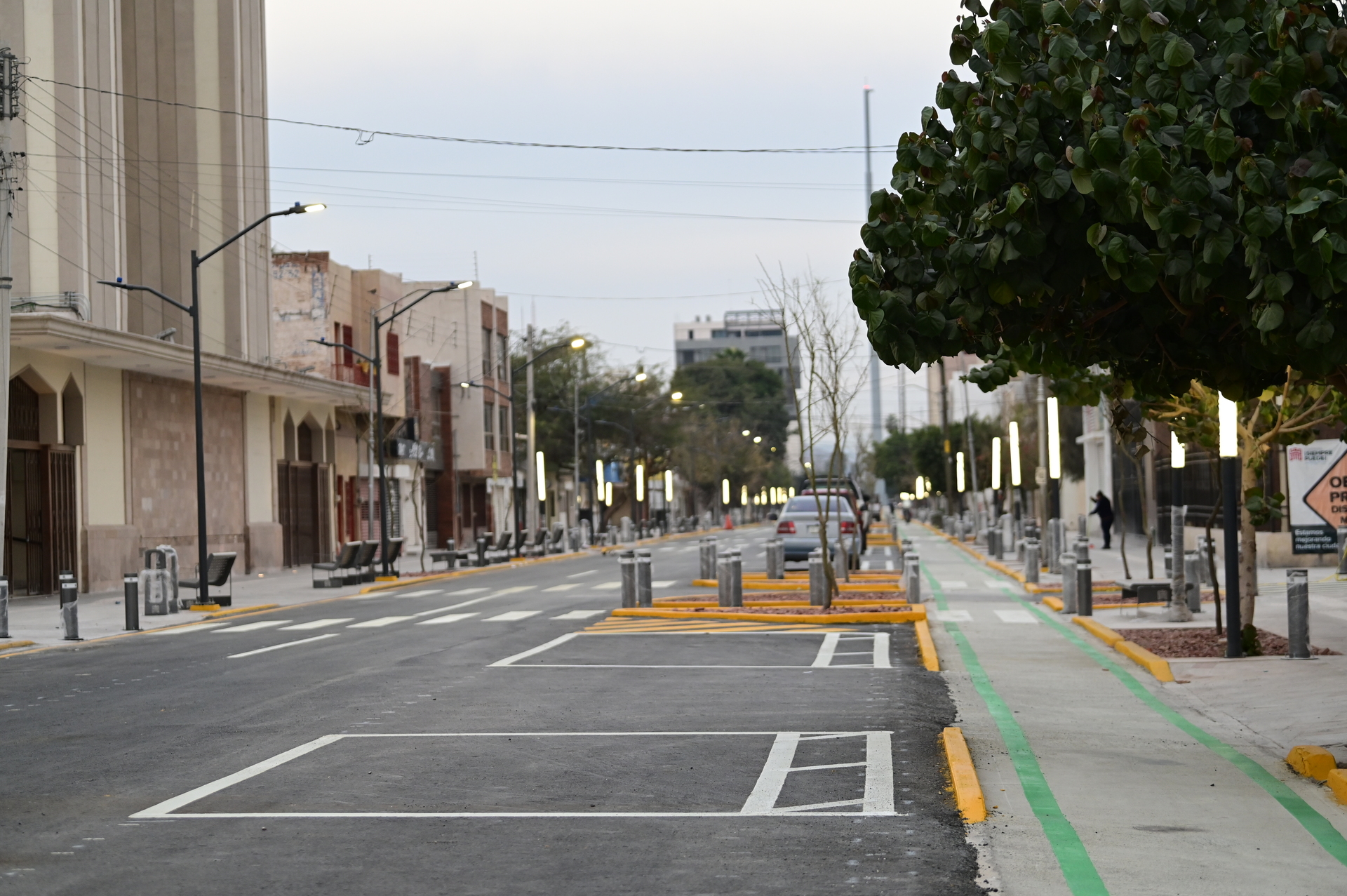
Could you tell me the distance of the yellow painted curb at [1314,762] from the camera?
30.0 ft

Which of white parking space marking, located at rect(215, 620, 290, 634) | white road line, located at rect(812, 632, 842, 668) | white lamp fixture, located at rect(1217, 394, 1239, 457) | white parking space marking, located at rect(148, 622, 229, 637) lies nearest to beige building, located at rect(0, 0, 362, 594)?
white parking space marking, located at rect(148, 622, 229, 637)

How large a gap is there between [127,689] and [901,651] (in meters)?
8.37

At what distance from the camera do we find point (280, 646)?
778 inches

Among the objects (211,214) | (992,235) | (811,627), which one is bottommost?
(811,627)

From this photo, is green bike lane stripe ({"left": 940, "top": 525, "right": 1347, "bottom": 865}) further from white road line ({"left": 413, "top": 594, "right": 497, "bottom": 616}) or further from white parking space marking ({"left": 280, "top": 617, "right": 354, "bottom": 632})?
white road line ({"left": 413, "top": 594, "right": 497, "bottom": 616})

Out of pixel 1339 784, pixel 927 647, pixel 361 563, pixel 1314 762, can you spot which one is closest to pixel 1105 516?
pixel 361 563

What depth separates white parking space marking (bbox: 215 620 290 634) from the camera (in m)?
23.0

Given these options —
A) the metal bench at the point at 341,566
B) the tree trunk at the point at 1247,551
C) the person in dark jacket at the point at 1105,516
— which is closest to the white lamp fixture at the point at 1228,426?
the tree trunk at the point at 1247,551

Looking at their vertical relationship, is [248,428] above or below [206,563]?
above

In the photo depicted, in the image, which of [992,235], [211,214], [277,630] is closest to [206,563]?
[277,630]

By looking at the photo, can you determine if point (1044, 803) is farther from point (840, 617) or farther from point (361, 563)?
point (361, 563)

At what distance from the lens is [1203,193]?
8.09 meters

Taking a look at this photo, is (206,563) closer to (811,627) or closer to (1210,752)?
(811,627)

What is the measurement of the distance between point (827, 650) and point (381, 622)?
8919 millimetres
